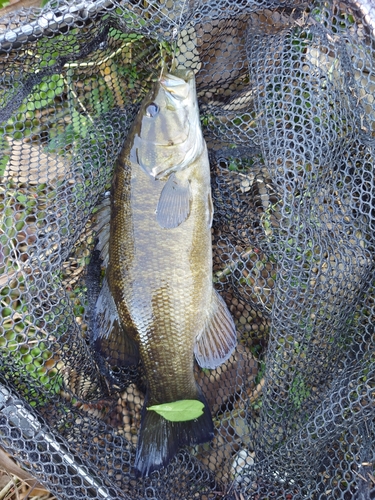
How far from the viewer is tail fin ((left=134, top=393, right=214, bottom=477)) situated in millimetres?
2301

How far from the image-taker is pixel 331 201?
7.51ft

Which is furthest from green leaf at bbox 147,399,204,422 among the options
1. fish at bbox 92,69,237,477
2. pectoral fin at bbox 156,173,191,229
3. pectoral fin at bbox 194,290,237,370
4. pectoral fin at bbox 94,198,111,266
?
pectoral fin at bbox 156,173,191,229

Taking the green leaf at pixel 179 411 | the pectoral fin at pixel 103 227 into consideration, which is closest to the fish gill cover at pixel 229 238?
the pectoral fin at pixel 103 227

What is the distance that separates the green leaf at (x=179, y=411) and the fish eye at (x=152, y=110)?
5.04ft

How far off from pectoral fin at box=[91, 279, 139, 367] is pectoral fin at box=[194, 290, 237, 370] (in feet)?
1.19

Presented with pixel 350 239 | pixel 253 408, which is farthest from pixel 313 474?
pixel 350 239

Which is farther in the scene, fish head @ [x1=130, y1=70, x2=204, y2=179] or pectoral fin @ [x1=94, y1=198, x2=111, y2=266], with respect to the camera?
pectoral fin @ [x1=94, y1=198, x2=111, y2=266]

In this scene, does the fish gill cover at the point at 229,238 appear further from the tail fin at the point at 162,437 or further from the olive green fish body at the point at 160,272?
the olive green fish body at the point at 160,272

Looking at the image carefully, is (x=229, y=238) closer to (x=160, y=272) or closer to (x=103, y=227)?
(x=160, y=272)

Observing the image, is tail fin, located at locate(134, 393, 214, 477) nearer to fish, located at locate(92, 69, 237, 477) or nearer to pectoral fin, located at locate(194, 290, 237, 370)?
fish, located at locate(92, 69, 237, 477)

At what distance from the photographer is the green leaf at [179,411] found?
7.57 feet

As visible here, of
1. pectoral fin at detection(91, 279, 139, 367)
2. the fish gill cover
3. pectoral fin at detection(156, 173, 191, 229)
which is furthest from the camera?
pectoral fin at detection(91, 279, 139, 367)

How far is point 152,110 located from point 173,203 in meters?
0.51

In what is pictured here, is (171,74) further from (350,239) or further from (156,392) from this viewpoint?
(156,392)
